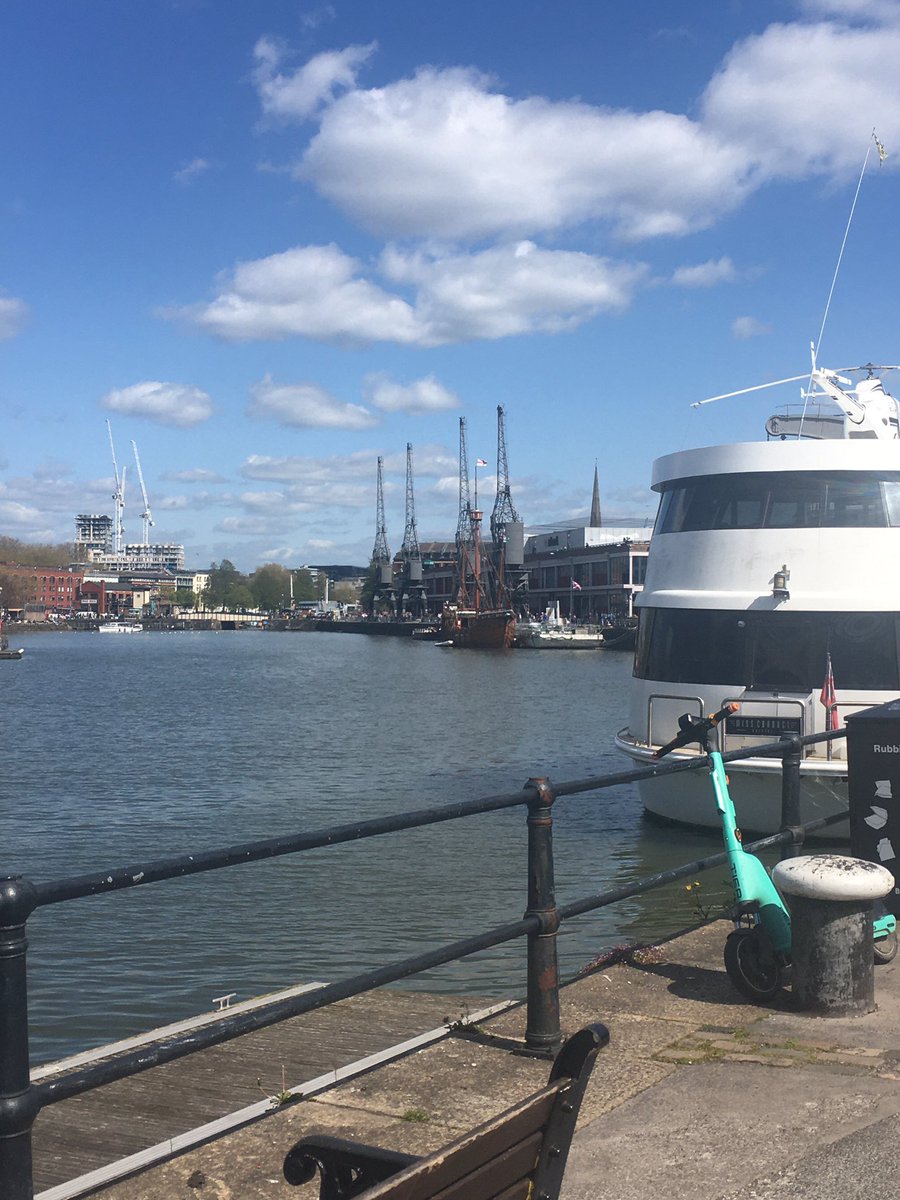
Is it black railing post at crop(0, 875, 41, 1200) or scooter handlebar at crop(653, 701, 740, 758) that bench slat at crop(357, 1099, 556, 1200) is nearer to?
black railing post at crop(0, 875, 41, 1200)

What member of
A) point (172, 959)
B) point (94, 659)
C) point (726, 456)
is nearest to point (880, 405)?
point (726, 456)

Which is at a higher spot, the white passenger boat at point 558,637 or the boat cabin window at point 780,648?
the boat cabin window at point 780,648

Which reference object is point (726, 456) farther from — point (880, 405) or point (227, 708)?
point (227, 708)

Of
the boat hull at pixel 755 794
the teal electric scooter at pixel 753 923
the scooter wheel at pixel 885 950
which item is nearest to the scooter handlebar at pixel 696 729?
the teal electric scooter at pixel 753 923

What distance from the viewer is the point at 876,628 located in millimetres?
14422

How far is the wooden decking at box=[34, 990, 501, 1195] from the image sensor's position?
16.8 feet

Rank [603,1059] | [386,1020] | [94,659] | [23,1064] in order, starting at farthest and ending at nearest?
[94,659], [386,1020], [603,1059], [23,1064]

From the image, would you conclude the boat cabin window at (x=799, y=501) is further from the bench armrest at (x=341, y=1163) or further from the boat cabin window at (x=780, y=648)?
the bench armrest at (x=341, y=1163)

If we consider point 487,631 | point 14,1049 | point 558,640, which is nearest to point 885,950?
point 14,1049

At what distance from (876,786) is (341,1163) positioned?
5311 mm

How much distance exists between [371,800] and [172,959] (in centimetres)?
1056

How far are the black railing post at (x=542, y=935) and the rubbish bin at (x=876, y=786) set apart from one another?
288cm

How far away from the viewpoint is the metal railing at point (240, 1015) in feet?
9.52

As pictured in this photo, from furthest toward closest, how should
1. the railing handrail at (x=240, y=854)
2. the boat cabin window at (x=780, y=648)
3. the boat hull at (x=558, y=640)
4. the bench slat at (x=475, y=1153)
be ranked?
the boat hull at (x=558, y=640) < the boat cabin window at (x=780, y=648) < the railing handrail at (x=240, y=854) < the bench slat at (x=475, y=1153)
